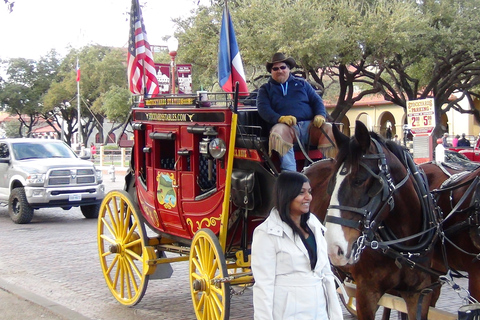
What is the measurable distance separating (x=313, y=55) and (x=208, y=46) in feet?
16.7

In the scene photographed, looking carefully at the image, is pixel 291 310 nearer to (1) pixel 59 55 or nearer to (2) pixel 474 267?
(2) pixel 474 267

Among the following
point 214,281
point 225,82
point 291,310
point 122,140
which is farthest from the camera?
point 122,140

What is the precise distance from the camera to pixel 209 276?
18.9 feet

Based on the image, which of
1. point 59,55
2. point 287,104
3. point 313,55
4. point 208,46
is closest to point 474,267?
point 287,104

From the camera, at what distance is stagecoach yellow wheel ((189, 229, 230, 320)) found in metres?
5.48

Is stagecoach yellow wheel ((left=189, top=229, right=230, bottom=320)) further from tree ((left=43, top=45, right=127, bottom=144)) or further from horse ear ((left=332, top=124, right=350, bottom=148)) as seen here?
tree ((left=43, top=45, right=127, bottom=144))

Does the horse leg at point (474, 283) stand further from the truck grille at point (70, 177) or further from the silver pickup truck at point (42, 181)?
the truck grille at point (70, 177)

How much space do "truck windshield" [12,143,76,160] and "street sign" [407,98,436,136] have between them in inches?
344

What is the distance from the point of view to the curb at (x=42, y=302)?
21.6 feet

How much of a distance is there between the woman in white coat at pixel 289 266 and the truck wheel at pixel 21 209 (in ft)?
40.0

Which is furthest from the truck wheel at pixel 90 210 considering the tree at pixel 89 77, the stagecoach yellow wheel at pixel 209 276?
the tree at pixel 89 77

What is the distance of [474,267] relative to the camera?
15.9 feet

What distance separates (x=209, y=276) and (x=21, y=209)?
989cm

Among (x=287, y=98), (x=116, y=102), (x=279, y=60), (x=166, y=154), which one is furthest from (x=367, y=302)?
(x=116, y=102)
